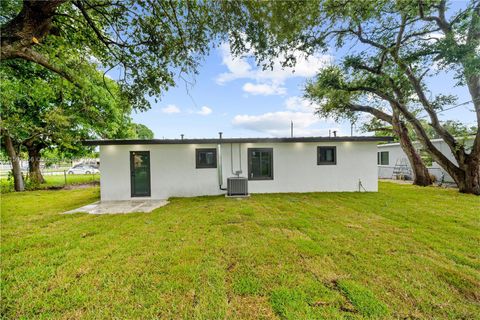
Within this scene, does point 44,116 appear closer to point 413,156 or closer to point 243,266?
point 243,266

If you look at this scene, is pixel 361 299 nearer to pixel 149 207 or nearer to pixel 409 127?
pixel 149 207

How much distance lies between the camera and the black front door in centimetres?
709

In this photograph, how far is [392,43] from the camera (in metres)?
6.89

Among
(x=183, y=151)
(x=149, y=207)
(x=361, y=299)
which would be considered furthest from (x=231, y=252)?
(x=183, y=151)

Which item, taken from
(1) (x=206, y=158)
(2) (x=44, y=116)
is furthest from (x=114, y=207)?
(2) (x=44, y=116)

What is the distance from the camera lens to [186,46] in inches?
A: 151

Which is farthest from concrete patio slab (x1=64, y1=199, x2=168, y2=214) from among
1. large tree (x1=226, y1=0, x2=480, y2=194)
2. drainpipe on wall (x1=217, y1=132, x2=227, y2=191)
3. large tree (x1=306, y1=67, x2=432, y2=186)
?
large tree (x1=306, y1=67, x2=432, y2=186)

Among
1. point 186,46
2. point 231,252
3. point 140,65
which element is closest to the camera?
point 231,252

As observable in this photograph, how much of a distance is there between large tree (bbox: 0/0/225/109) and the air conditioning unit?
3.83 metres

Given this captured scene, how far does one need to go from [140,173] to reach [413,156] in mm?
12938

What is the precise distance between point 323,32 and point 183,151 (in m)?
5.74

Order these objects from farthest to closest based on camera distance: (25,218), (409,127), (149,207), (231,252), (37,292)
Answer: (409,127), (149,207), (25,218), (231,252), (37,292)

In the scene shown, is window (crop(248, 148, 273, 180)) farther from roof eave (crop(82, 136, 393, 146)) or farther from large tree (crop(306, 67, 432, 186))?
large tree (crop(306, 67, 432, 186))

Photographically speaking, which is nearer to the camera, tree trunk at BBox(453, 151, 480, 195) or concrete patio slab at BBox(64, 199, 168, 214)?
concrete patio slab at BBox(64, 199, 168, 214)
